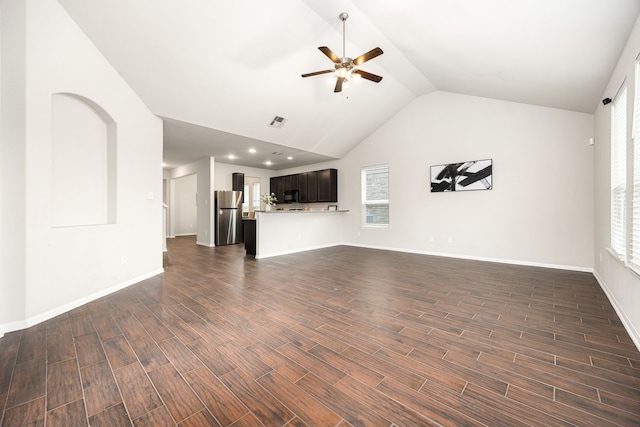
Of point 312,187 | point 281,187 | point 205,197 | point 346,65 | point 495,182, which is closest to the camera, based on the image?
point 346,65

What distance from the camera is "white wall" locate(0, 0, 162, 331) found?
2.31m

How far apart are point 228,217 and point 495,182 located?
6.74 metres

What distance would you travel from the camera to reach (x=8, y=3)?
227 centimetres

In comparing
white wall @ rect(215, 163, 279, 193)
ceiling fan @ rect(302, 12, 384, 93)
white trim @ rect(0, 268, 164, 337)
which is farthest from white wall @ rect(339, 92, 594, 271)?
white trim @ rect(0, 268, 164, 337)

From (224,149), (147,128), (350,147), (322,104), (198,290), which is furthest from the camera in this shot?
(350,147)

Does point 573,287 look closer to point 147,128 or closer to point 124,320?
point 124,320


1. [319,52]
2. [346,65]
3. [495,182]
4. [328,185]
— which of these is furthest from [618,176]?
[328,185]

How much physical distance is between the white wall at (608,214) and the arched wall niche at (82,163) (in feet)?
17.7

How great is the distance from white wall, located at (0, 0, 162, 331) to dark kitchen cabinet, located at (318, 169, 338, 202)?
16.6 feet

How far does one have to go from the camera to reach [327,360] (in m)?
1.80

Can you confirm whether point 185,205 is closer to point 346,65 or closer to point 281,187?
point 281,187

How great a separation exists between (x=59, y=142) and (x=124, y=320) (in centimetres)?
210

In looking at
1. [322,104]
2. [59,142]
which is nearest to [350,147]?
[322,104]

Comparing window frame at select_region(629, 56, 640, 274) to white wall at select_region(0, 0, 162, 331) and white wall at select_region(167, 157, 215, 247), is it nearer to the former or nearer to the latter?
white wall at select_region(0, 0, 162, 331)
